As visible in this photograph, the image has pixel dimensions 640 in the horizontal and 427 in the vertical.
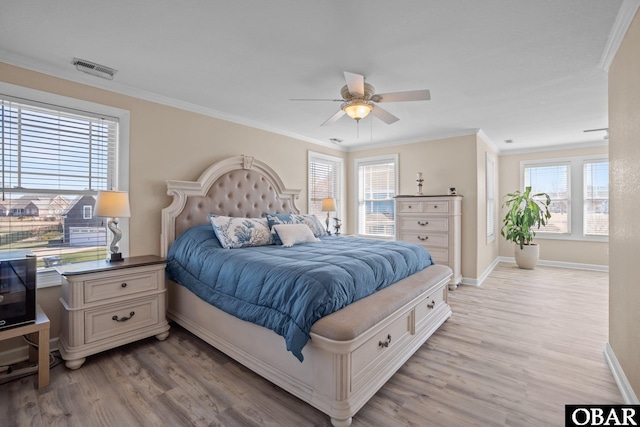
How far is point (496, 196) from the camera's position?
6316mm

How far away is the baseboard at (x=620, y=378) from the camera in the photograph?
5.85 ft

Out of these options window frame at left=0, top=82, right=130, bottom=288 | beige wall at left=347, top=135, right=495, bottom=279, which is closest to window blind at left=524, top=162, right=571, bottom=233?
beige wall at left=347, top=135, right=495, bottom=279

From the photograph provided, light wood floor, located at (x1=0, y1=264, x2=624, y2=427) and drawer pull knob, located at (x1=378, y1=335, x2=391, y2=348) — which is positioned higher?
drawer pull knob, located at (x1=378, y1=335, x2=391, y2=348)

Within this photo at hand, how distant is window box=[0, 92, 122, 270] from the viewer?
2418mm

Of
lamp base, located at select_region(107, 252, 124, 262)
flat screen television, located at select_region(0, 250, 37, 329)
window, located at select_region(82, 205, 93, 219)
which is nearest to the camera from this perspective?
flat screen television, located at select_region(0, 250, 37, 329)

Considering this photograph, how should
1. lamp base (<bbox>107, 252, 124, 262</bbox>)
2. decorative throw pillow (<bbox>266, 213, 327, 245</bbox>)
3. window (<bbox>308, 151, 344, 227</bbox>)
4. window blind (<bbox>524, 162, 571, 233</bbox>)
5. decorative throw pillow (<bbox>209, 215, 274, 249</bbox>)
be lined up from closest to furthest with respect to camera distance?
1. lamp base (<bbox>107, 252, 124, 262</bbox>)
2. decorative throw pillow (<bbox>209, 215, 274, 249</bbox>)
3. decorative throw pillow (<bbox>266, 213, 327, 245</bbox>)
4. window (<bbox>308, 151, 344, 227</bbox>)
5. window blind (<bbox>524, 162, 571, 233</bbox>)

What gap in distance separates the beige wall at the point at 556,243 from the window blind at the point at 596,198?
23 centimetres

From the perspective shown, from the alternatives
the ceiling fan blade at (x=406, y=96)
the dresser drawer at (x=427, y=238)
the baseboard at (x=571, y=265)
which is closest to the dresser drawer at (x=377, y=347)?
the ceiling fan blade at (x=406, y=96)

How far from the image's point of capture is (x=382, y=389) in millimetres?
2027

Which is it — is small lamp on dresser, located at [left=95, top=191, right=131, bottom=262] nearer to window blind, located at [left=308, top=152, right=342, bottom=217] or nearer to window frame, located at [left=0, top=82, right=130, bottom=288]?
window frame, located at [left=0, top=82, right=130, bottom=288]

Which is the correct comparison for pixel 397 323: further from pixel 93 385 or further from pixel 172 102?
pixel 172 102

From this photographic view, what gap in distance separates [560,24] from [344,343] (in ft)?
8.03

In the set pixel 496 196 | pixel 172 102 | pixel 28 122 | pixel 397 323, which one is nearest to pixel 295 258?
pixel 397 323

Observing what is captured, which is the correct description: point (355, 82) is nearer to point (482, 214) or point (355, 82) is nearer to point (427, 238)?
point (427, 238)
